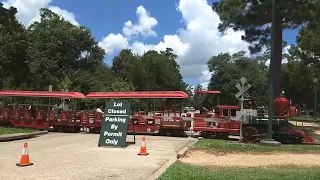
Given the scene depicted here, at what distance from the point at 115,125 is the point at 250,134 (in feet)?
27.4

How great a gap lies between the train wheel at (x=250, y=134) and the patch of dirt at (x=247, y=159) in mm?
6038

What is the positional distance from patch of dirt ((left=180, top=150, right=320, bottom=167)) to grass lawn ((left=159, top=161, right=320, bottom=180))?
1021mm

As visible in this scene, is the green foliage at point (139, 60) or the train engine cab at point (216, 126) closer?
the train engine cab at point (216, 126)

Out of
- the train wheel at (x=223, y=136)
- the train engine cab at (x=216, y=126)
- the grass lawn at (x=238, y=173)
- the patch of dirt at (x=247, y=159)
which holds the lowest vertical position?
the patch of dirt at (x=247, y=159)

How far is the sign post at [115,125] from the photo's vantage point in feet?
53.0

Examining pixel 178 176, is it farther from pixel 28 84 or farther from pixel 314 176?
pixel 28 84

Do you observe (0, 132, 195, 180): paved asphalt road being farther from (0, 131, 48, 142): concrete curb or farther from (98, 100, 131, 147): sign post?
(0, 131, 48, 142): concrete curb

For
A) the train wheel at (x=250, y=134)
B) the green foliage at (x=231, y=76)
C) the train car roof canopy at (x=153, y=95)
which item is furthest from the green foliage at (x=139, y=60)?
the train wheel at (x=250, y=134)

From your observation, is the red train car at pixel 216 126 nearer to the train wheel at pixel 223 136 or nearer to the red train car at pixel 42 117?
the train wheel at pixel 223 136

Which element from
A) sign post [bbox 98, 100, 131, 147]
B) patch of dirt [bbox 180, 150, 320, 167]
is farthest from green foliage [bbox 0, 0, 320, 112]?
patch of dirt [bbox 180, 150, 320, 167]

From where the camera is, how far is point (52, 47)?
5834cm

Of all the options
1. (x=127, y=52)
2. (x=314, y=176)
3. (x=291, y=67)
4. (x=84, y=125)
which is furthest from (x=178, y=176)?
(x=127, y=52)

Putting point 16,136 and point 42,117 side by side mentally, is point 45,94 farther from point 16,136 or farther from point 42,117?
point 16,136

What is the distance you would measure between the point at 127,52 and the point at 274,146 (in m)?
82.5
